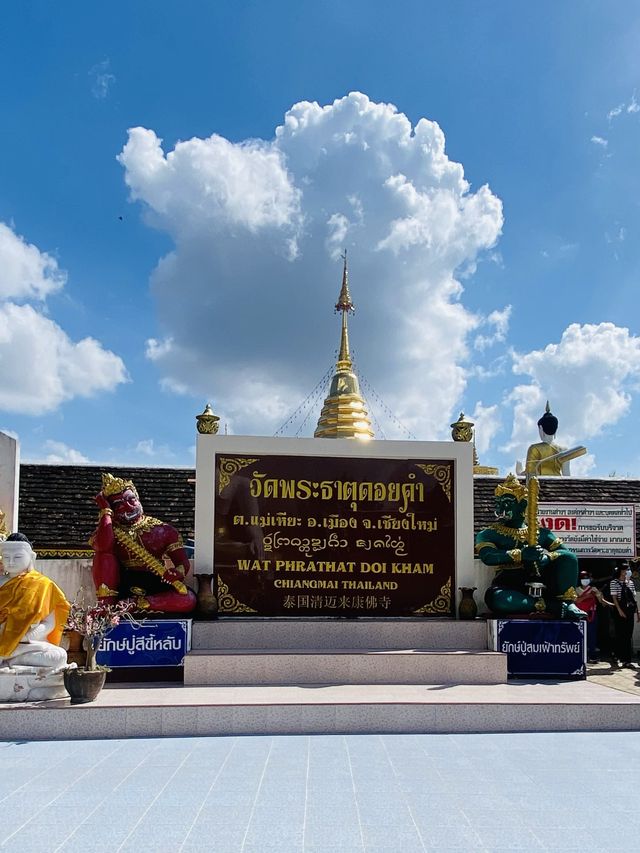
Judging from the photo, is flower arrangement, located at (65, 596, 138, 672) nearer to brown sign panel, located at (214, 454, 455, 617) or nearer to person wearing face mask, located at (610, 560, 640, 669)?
brown sign panel, located at (214, 454, 455, 617)

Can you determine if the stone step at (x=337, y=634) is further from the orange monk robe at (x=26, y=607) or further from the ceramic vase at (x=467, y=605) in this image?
the orange monk robe at (x=26, y=607)

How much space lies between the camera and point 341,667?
717 centimetres

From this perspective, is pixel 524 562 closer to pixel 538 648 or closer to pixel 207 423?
pixel 538 648

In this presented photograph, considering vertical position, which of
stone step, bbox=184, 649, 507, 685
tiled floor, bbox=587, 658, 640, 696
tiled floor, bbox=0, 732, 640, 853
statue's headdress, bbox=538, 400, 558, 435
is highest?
statue's headdress, bbox=538, 400, 558, 435

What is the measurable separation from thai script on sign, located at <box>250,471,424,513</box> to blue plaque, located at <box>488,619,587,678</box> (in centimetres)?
181

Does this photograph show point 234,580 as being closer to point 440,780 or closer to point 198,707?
point 198,707

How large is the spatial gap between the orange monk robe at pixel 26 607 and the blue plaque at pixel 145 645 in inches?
31.9

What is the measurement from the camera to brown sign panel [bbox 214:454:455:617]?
827cm

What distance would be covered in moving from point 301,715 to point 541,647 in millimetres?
3220

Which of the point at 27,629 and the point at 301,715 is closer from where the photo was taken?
the point at 301,715

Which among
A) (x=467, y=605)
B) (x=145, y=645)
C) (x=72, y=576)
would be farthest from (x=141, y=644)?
(x=467, y=605)

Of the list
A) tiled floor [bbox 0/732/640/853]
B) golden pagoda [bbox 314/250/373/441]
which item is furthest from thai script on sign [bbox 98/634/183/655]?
golden pagoda [bbox 314/250/373/441]

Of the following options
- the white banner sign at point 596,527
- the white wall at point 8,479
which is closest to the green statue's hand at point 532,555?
the white banner sign at point 596,527

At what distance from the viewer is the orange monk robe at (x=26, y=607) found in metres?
6.21
